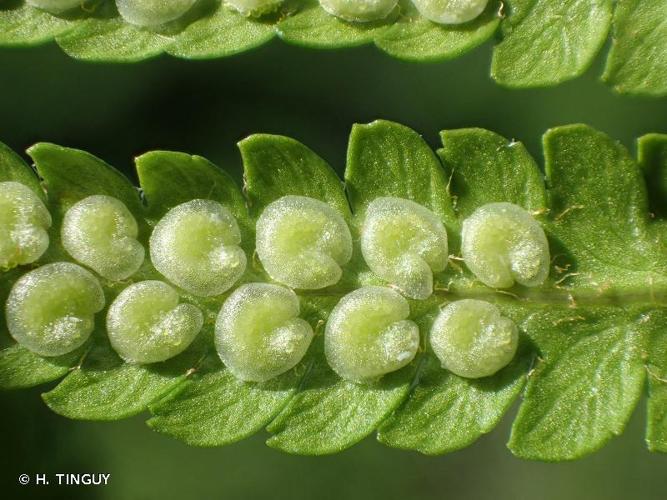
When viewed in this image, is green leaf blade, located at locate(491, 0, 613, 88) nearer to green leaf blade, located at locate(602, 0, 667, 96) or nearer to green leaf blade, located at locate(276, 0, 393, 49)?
green leaf blade, located at locate(602, 0, 667, 96)

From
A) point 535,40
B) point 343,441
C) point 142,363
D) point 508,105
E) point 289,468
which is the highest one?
point 535,40

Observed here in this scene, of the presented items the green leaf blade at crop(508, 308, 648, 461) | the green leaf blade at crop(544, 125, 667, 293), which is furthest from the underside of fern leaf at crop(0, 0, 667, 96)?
the green leaf blade at crop(508, 308, 648, 461)

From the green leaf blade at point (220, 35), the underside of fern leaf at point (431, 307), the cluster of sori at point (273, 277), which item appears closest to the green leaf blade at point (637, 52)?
the underside of fern leaf at point (431, 307)

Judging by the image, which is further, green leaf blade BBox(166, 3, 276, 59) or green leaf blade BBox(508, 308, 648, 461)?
green leaf blade BBox(166, 3, 276, 59)

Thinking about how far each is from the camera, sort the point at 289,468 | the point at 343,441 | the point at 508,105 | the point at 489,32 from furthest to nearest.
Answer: the point at 289,468 < the point at 508,105 < the point at 489,32 < the point at 343,441

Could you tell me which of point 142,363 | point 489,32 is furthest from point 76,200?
point 489,32

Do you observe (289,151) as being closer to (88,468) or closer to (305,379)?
(305,379)

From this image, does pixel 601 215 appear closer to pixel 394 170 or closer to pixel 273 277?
→ pixel 394 170

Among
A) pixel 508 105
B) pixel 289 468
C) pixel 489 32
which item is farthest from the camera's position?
pixel 289 468
